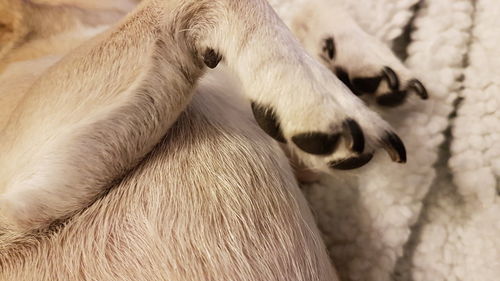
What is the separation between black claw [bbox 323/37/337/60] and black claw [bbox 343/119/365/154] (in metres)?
0.29

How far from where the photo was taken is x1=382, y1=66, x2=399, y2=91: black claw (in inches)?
32.4

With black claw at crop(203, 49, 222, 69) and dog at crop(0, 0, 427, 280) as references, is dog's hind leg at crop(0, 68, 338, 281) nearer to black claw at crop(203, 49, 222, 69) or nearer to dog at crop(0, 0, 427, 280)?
dog at crop(0, 0, 427, 280)

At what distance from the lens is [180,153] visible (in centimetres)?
77

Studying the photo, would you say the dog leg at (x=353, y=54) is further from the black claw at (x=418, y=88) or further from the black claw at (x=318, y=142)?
the black claw at (x=318, y=142)

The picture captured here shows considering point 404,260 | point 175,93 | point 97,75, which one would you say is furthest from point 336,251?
point 97,75

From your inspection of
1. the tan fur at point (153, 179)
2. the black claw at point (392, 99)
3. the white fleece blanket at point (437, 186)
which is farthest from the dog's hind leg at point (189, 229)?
the black claw at point (392, 99)

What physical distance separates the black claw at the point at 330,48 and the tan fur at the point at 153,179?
0.74ft

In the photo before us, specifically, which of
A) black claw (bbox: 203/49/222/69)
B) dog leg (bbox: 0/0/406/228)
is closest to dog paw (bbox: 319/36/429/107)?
dog leg (bbox: 0/0/406/228)

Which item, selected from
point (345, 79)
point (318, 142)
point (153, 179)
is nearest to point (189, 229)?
point (153, 179)

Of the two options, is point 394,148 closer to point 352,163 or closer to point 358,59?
point 352,163

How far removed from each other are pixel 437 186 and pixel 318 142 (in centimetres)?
29

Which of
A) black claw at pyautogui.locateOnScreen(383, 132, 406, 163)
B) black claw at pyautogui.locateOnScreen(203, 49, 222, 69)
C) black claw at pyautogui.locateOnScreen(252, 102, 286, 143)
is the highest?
black claw at pyautogui.locateOnScreen(203, 49, 222, 69)

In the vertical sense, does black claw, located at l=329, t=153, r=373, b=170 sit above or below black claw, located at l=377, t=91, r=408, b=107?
above

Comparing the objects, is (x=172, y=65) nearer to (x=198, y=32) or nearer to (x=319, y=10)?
(x=198, y=32)
